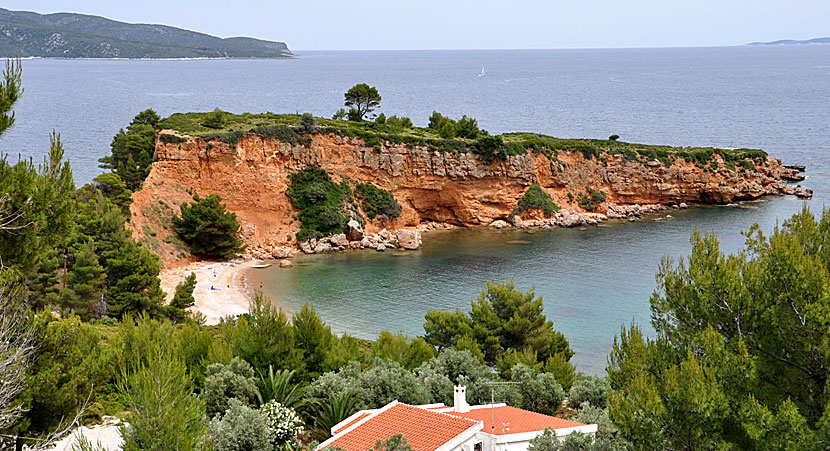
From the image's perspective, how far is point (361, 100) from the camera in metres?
64.3

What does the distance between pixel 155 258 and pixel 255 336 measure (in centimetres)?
1774

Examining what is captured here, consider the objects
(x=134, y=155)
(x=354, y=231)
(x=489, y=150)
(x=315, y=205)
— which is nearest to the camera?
(x=315, y=205)

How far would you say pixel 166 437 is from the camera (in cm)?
877

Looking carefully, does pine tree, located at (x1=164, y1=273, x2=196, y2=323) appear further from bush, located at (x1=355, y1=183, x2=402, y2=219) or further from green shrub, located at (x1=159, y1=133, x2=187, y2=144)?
bush, located at (x1=355, y1=183, x2=402, y2=219)

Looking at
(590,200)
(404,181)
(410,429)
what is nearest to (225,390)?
(410,429)

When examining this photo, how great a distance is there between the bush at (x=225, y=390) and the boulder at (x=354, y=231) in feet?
113

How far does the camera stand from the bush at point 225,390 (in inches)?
594

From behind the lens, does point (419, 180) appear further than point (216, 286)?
Yes

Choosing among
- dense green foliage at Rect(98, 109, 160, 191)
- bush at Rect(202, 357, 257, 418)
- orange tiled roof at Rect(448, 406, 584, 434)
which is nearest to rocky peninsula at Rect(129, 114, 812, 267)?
dense green foliage at Rect(98, 109, 160, 191)

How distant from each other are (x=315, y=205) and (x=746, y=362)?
41.7 meters

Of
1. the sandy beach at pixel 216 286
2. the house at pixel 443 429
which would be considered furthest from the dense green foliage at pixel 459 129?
the house at pixel 443 429

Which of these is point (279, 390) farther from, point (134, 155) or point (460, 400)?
point (134, 155)

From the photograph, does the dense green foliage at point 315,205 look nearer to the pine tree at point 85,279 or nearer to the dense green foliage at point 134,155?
the dense green foliage at point 134,155

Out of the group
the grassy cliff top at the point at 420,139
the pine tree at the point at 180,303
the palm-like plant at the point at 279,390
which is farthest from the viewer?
the grassy cliff top at the point at 420,139
